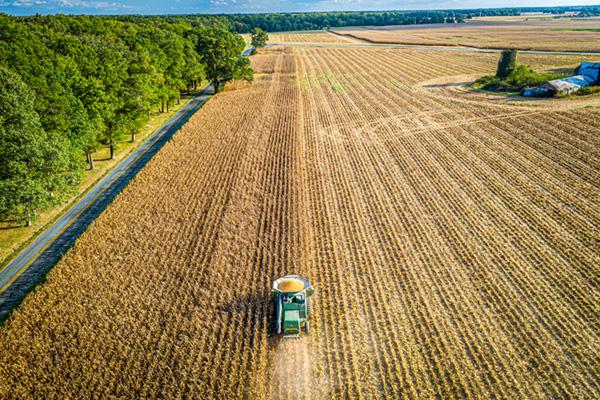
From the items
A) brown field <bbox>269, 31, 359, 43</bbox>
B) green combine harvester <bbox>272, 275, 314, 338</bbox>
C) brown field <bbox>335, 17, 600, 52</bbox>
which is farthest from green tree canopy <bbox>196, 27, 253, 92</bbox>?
brown field <bbox>269, 31, 359, 43</bbox>

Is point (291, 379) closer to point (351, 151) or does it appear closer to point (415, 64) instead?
point (351, 151)

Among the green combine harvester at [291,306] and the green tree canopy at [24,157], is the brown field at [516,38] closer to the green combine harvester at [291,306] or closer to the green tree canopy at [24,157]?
the green combine harvester at [291,306]

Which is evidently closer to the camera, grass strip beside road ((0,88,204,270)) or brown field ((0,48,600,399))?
brown field ((0,48,600,399))

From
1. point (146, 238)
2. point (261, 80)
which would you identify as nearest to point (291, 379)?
point (146, 238)

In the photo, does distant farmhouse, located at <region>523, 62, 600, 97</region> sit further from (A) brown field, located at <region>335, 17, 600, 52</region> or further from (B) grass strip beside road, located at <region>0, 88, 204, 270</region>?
(A) brown field, located at <region>335, 17, 600, 52</region>

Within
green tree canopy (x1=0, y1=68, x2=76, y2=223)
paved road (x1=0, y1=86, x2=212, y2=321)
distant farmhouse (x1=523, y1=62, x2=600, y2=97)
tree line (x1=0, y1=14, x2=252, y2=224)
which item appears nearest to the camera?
paved road (x1=0, y1=86, x2=212, y2=321)

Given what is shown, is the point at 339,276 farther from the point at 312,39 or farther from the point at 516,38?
the point at 312,39

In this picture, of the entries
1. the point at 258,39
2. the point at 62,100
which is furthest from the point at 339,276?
the point at 258,39
